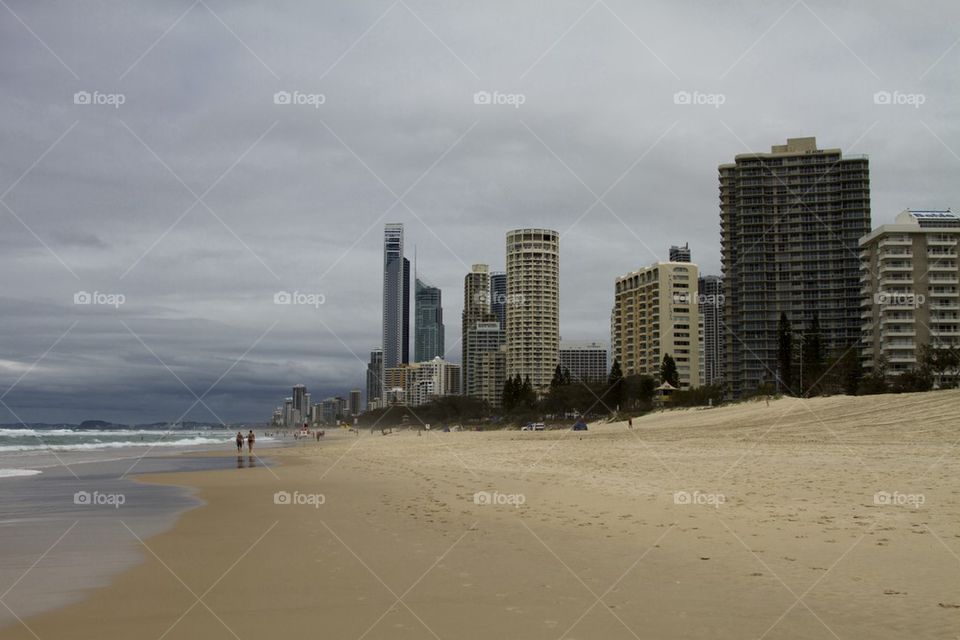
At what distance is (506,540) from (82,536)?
801 centimetres

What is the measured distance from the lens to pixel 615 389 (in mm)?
117875

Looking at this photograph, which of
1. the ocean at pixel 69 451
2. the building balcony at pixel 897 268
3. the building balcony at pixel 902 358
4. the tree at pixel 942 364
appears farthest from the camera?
the building balcony at pixel 897 268

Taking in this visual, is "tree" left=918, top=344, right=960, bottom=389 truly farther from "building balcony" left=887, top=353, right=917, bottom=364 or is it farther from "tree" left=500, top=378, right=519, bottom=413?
"tree" left=500, top=378, right=519, bottom=413

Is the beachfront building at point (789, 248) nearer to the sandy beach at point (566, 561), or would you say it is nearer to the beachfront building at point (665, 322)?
the beachfront building at point (665, 322)

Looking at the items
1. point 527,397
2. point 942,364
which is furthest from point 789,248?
point 942,364

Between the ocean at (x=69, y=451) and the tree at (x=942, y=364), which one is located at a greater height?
the tree at (x=942, y=364)

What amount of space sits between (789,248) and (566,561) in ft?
527

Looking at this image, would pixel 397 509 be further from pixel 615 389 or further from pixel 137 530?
pixel 615 389

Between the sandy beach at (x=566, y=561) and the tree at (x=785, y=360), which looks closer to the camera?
the sandy beach at (x=566, y=561)

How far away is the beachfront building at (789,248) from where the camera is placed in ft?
496

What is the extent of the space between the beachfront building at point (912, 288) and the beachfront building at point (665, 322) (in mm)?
44390

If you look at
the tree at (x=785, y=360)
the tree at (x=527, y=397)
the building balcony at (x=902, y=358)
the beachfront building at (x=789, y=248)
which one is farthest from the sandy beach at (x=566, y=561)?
the beachfront building at (x=789, y=248)

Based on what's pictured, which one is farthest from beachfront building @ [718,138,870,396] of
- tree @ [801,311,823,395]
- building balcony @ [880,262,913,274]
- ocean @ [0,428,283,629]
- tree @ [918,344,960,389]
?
ocean @ [0,428,283,629]

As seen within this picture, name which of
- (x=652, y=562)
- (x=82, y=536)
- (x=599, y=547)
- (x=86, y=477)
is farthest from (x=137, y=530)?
(x=86, y=477)
